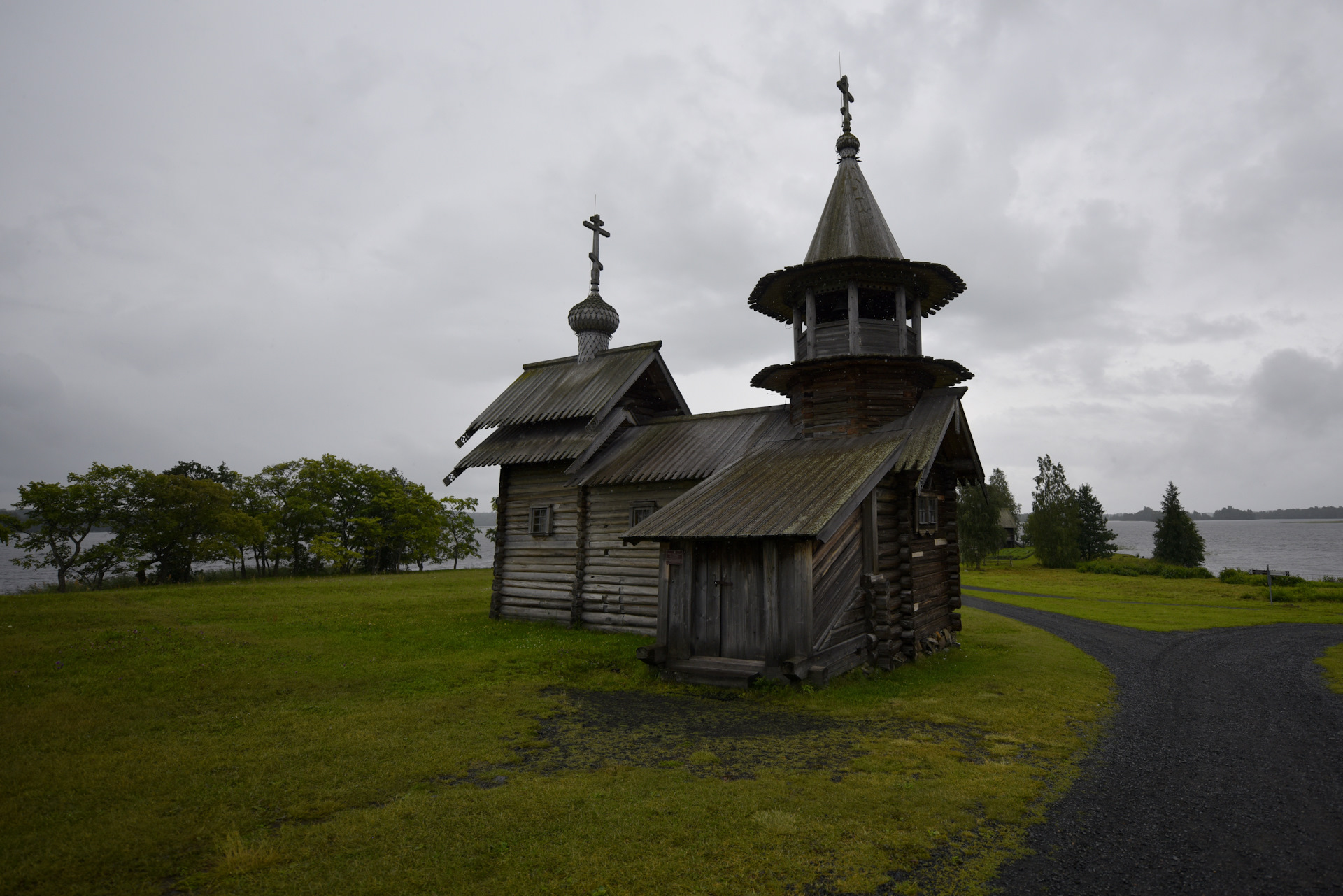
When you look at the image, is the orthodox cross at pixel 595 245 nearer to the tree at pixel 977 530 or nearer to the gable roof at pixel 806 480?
the gable roof at pixel 806 480

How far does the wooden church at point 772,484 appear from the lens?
13586mm

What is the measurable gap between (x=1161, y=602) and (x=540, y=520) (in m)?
31.4

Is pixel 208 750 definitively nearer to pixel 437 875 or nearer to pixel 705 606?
pixel 437 875

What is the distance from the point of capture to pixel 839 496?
13422 millimetres

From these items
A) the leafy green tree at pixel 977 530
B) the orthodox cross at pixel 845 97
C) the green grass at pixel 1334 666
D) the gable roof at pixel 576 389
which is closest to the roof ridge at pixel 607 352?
the gable roof at pixel 576 389

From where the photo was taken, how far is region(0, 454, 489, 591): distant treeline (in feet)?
121

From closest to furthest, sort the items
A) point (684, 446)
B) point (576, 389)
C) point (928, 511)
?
point (928, 511) → point (684, 446) → point (576, 389)

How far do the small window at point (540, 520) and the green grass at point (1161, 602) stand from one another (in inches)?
850

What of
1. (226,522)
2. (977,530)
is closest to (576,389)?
(226,522)

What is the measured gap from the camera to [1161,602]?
1265 inches

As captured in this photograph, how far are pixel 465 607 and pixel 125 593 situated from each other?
16.3 m

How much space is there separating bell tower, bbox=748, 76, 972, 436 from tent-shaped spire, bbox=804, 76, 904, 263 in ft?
0.10

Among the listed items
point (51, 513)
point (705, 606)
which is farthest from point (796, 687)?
point (51, 513)

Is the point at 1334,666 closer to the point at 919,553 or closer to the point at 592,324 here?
the point at 919,553
